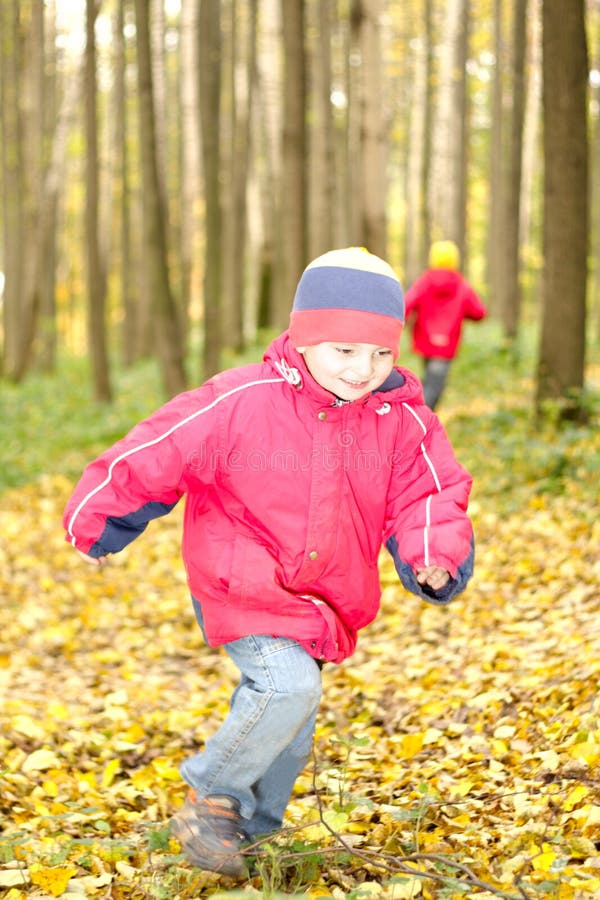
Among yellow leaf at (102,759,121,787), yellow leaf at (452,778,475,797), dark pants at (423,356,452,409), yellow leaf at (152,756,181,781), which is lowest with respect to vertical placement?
yellow leaf at (152,756,181,781)

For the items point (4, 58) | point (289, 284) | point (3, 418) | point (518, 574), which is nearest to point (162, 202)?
point (289, 284)

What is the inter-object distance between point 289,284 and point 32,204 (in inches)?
364

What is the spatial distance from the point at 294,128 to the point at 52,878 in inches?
348

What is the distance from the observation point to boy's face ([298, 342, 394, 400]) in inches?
116

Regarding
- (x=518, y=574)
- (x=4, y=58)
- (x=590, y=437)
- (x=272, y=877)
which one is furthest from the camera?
(x=4, y=58)

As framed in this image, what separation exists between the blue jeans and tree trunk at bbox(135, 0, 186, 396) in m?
10.3

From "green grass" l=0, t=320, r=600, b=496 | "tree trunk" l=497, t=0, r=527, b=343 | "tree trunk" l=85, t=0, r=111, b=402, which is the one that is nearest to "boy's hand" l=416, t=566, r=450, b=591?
"green grass" l=0, t=320, r=600, b=496

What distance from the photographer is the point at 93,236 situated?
48.8 feet

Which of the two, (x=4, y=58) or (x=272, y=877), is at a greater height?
(x=4, y=58)

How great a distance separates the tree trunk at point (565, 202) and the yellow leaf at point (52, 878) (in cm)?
664

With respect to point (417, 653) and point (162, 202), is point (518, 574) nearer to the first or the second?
point (417, 653)

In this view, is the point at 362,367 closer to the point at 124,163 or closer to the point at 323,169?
the point at 323,169

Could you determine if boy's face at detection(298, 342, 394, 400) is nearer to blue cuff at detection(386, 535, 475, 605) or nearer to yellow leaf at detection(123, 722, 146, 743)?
blue cuff at detection(386, 535, 475, 605)

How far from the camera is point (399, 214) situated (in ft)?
161
